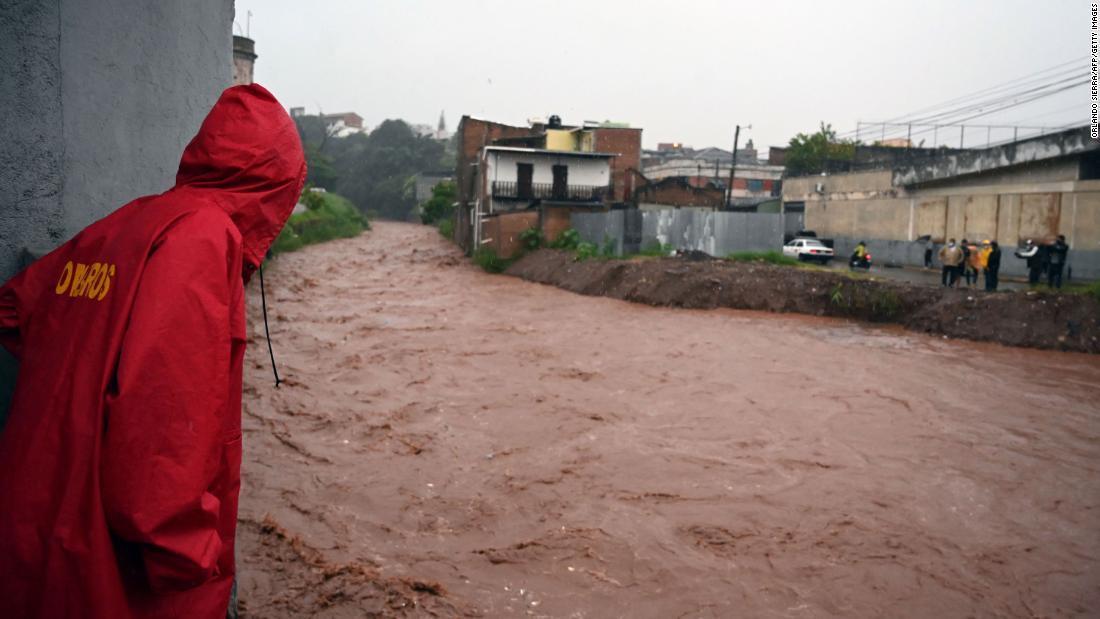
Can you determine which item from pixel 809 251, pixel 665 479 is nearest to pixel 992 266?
pixel 809 251

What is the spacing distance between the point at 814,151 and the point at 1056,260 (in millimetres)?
37520

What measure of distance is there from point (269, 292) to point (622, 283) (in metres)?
9.19

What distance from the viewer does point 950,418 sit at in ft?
31.1

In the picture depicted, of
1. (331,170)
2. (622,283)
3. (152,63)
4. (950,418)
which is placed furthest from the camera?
(331,170)

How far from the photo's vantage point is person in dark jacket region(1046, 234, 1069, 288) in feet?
62.1


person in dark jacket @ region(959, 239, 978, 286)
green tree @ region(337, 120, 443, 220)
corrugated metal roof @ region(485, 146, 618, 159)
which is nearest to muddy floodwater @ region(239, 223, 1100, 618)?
person in dark jacket @ region(959, 239, 978, 286)

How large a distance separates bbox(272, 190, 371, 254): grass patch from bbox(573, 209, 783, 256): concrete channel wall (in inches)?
479

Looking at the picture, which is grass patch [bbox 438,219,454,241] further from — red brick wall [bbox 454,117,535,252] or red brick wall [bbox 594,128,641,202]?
red brick wall [bbox 594,128,641,202]

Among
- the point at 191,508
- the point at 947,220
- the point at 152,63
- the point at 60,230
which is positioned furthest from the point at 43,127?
the point at 947,220

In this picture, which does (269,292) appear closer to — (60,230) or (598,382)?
(598,382)

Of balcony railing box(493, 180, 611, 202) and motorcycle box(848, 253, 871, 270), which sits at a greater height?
balcony railing box(493, 180, 611, 202)

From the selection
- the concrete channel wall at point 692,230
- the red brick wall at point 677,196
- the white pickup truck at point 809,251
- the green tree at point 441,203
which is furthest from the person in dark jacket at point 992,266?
the green tree at point 441,203

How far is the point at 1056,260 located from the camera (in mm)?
19141

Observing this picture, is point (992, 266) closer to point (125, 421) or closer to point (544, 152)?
point (125, 421)
